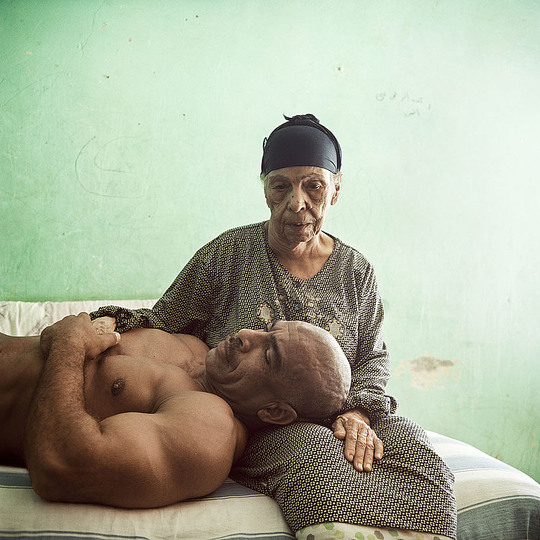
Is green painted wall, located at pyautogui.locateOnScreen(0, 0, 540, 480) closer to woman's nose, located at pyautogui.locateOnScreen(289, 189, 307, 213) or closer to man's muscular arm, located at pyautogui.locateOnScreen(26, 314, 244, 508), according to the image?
woman's nose, located at pyautogui.locateOnScreen(289, 189, 307, 213)

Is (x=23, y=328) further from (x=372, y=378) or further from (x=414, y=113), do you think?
(x=414, y=113)

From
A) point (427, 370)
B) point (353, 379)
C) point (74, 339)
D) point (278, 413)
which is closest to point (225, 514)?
point (278, 413)

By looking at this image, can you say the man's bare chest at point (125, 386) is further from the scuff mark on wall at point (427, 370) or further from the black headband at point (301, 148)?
the scuff mark on wall at point (427, 370)

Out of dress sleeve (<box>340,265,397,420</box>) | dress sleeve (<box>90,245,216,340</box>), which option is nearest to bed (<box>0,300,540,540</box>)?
dress sleeve (<box>340,265,397,420</box>)

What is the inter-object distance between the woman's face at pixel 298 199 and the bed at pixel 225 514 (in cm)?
93

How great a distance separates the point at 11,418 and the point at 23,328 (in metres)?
1.16

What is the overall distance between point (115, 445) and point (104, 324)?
0.72m

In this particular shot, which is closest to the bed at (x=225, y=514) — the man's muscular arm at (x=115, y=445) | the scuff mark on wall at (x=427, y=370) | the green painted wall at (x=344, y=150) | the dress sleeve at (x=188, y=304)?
the man's muscular arm at (x=115, y=445)

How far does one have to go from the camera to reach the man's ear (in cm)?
163

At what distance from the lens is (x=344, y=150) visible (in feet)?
10.6

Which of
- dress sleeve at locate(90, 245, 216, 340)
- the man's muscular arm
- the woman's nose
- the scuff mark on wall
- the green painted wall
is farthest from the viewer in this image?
the scuff mark on wall

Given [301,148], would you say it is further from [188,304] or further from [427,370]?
[427,370]

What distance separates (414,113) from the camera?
3295mm

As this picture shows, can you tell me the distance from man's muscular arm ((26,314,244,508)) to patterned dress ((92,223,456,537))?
0.21 m
